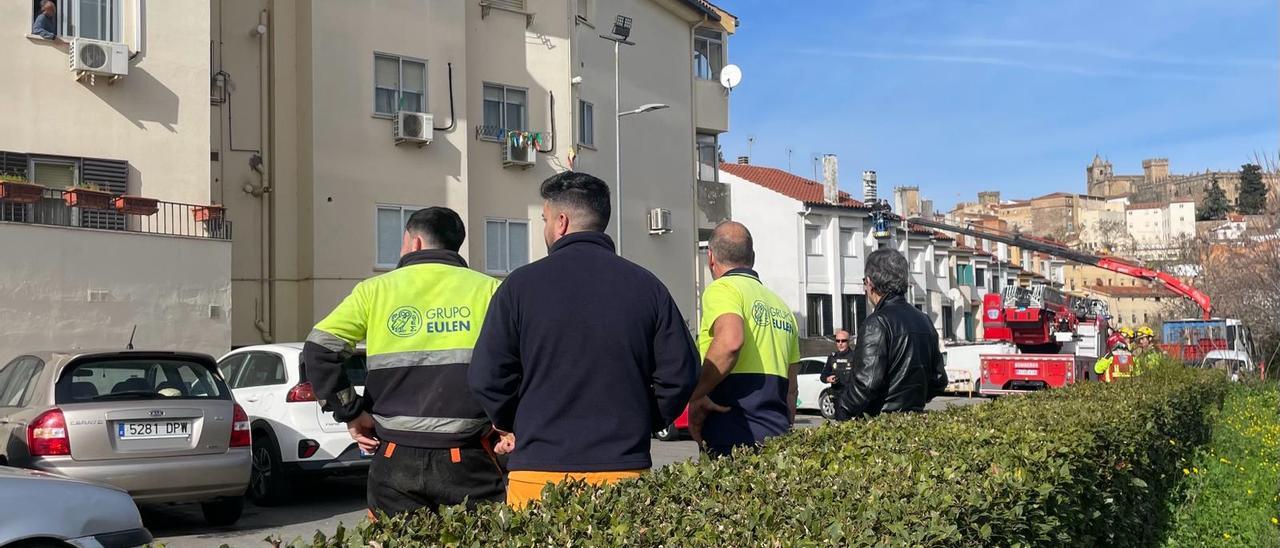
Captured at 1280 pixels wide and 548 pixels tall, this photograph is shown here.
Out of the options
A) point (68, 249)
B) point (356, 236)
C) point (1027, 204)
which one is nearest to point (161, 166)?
Answer: point (68, 249)

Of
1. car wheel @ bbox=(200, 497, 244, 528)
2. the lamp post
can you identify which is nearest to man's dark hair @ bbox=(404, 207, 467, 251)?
car wheel @ bbox=(200, 497, 244, 528)

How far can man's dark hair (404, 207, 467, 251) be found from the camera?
5.32m

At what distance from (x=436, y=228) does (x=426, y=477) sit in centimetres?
114

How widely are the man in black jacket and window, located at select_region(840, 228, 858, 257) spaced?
1778 inches

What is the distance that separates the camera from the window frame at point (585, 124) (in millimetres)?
28547

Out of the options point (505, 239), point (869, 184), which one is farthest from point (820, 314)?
point (505, 239)

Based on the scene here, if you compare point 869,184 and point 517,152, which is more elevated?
point 869,184

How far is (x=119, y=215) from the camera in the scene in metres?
18.7

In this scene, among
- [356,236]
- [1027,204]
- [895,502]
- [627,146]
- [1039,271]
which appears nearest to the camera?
[895,502]

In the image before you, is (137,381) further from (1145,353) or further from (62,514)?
(1145,353)

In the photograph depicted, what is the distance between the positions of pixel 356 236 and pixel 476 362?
1975 centimetres

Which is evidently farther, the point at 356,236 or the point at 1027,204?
the point at 1027,204

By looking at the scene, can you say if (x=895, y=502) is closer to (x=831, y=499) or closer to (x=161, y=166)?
(x=831, y=499)

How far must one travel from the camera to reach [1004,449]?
4.83m
